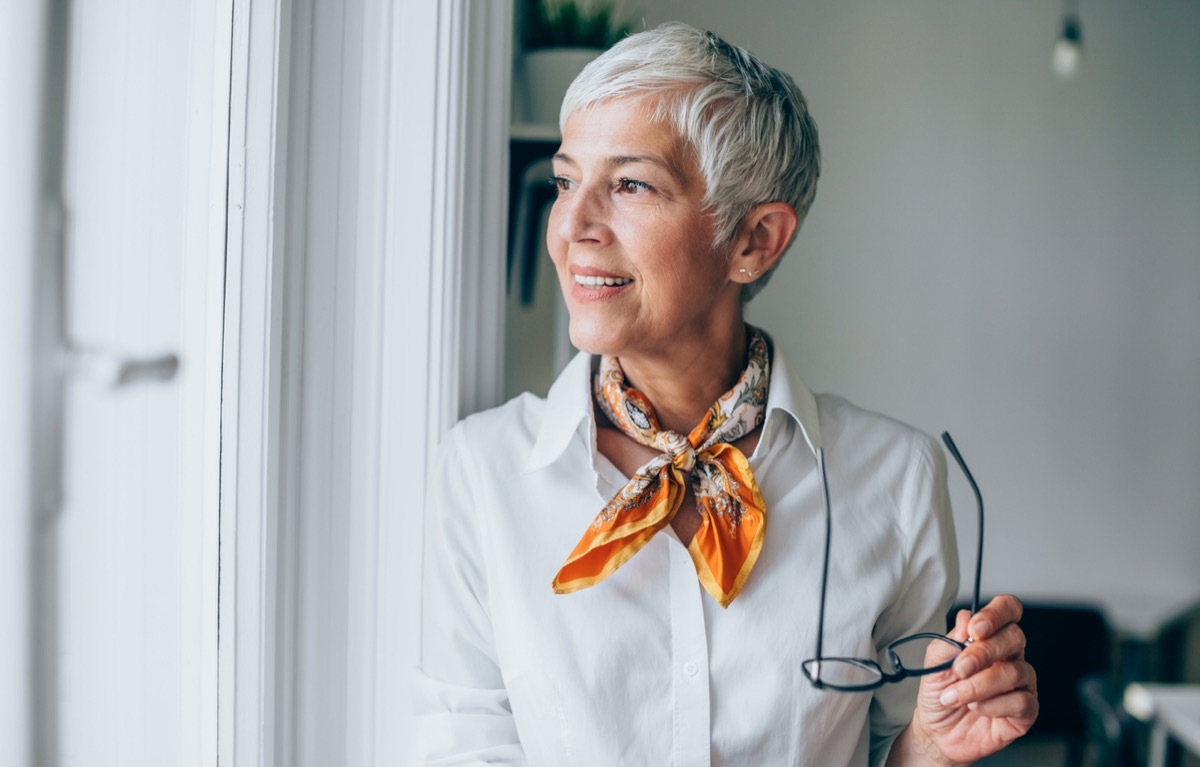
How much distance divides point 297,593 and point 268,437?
185 millimetres

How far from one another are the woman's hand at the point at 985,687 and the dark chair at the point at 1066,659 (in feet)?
4.30

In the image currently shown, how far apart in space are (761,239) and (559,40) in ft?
1.43

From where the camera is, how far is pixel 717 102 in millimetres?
882

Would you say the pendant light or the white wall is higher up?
the pendant light

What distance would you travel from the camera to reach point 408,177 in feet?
3.25

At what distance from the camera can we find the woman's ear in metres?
0.95

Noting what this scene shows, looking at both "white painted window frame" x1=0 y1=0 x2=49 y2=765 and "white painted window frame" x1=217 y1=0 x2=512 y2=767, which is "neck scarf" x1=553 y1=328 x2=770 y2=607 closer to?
"white painted window frame" x1=217 y1=0 x2=512 y2=767

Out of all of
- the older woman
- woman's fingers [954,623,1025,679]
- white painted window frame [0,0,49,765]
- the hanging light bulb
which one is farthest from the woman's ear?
the hanging light bulb

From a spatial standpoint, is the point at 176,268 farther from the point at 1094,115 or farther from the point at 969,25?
the point at 1094,115

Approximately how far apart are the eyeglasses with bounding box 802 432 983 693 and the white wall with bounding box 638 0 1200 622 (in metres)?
0.84

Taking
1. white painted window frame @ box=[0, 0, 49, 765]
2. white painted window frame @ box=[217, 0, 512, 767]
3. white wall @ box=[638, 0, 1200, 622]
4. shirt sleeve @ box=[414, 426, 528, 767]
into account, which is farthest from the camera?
white wall @ box=[638, 0, 1200, 622]

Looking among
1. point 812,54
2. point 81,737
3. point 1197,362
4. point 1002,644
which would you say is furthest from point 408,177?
point 1197,362

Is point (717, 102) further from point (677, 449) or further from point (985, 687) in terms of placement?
point (985, 687)

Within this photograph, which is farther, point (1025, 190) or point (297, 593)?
point (1025, 190)
